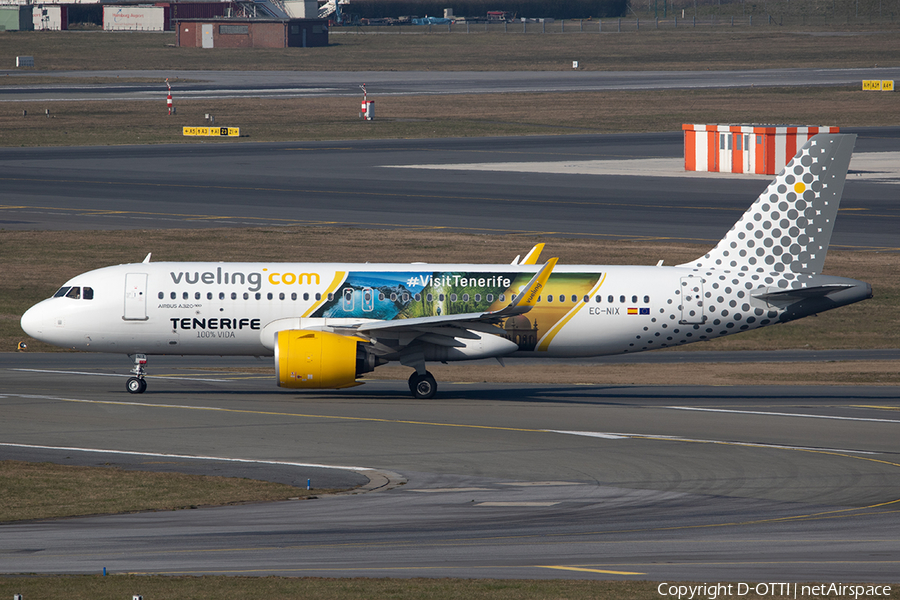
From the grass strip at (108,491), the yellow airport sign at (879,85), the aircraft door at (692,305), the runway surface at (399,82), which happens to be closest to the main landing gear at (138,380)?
the grass strip at (108,491)

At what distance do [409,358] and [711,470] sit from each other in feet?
41.0

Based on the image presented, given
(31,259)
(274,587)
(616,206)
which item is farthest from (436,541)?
(616,206)

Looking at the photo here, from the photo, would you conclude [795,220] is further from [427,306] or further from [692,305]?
[427,306]

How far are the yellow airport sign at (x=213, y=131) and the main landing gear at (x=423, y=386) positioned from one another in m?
83.4

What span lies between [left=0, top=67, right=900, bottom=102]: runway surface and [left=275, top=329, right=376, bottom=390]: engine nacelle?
116972 mm

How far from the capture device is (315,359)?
37344 mm

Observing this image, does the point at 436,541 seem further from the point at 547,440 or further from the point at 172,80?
the point at 172,80

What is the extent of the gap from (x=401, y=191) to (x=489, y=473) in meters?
Result: 57.4

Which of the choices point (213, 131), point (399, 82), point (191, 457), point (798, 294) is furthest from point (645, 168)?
point (399, 82)

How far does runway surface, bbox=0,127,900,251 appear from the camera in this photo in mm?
73250

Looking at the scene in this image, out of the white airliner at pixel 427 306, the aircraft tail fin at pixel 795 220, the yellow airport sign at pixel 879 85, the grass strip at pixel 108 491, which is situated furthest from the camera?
the yellow airport sign at pixel 879 85

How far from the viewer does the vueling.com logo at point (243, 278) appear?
39469 millimetres

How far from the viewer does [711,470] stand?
29656 millimetres

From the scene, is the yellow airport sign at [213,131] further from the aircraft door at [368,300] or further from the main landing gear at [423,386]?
the main landing gear at [423,386]
